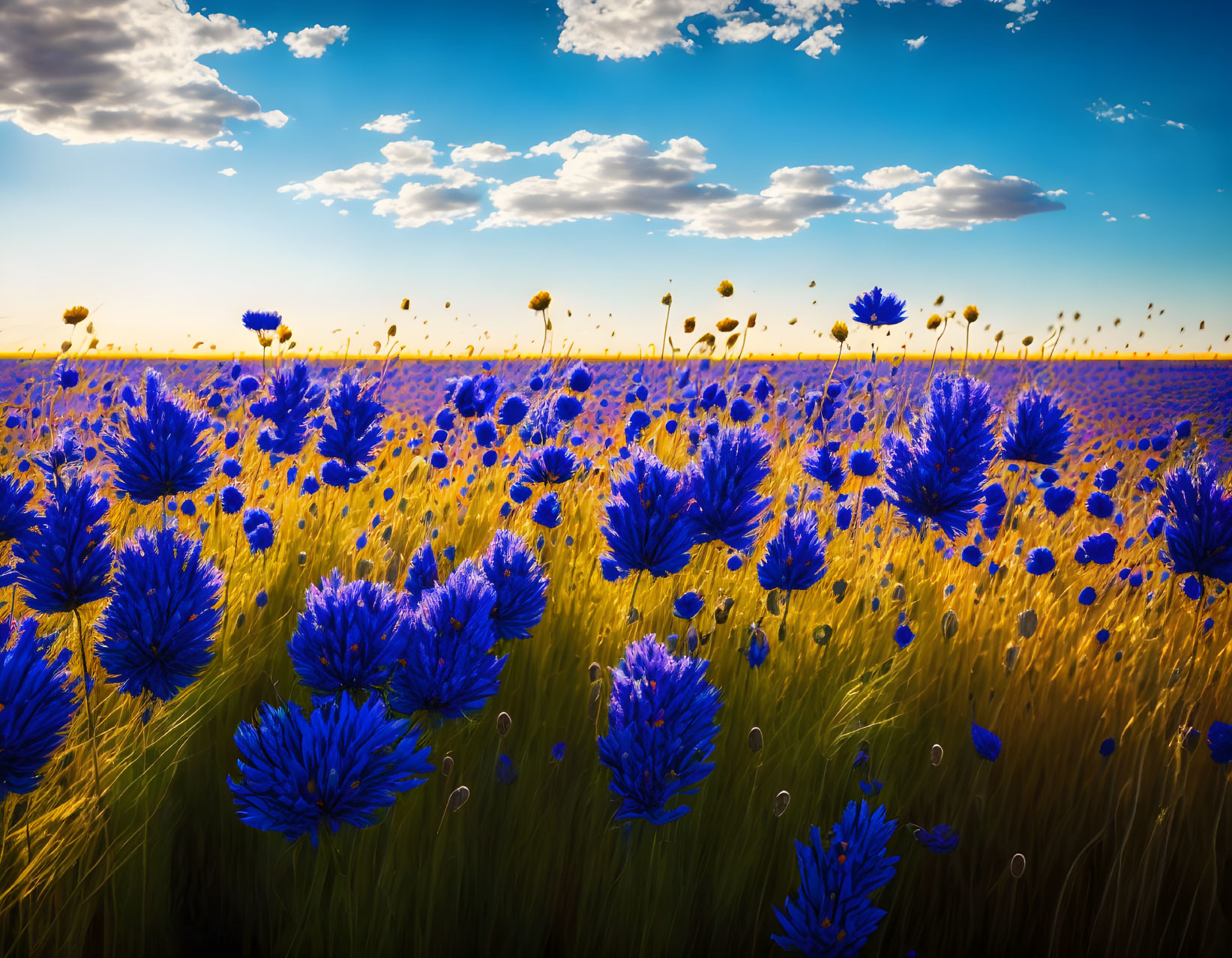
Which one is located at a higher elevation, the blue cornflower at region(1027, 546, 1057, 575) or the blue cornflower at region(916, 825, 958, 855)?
the blue cornflower at region(1027, 546, 1057, 575)

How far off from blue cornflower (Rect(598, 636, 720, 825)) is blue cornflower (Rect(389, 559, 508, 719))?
6.8 inches

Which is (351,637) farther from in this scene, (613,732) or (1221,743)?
(1221,743)

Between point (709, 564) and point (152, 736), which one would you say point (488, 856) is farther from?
point (709, 564)

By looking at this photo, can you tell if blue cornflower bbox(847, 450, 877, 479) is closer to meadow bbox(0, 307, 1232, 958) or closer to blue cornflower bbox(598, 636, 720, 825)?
meadow bbox(0, 307, 1232, 958)

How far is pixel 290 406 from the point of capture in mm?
2809

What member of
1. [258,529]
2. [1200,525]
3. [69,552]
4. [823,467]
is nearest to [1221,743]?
[1200,525]

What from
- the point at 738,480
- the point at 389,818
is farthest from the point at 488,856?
the point at 738,480

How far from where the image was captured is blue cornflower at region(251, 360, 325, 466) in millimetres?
2771

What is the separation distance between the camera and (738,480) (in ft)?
4.66

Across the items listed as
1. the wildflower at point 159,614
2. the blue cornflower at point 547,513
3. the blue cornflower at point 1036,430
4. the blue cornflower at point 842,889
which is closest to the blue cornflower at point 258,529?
the blue cornflower at point 547,513

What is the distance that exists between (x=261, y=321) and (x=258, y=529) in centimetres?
221

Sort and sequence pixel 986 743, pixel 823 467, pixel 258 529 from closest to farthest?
pixel 986 743, pixel 258 529, pixel 823 467

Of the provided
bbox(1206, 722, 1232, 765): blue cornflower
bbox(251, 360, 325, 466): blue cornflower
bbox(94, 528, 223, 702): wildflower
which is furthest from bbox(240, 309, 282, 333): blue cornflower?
bbox(1206, 722, 1232, 765): blue cornflower

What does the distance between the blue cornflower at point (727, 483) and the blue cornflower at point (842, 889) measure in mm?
591
